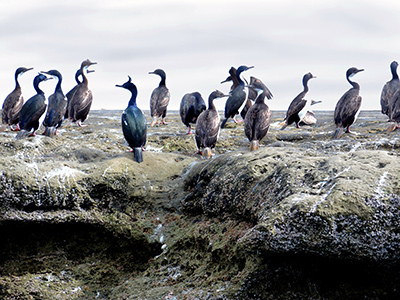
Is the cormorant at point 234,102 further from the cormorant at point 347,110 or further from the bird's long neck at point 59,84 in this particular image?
the bird's long neck at point 59,84

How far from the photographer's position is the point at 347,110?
14.2 metres

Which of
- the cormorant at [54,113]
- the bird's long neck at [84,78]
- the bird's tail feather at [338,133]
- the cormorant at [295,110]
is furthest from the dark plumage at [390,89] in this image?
the cormorant at [54,113]

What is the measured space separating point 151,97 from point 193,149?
5139 mm

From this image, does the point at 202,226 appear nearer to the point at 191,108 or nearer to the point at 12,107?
the point at 191,108

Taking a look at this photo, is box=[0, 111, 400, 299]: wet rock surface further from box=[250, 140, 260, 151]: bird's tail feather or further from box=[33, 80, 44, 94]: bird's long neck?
box=[33, 80, 44, 94]: bird's long neck

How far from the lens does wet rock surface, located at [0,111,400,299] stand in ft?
20.6

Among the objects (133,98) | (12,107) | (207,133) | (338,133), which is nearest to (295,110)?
(338,133)

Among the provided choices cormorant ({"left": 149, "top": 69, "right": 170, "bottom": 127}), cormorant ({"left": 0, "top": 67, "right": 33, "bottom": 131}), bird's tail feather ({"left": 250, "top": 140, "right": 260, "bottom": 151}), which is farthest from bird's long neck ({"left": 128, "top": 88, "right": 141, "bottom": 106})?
cormorant ({"left": 0, "top": 67, "right": 33, "bottom": 131})

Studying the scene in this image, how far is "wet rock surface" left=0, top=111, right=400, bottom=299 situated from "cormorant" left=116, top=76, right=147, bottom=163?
23 centimetres

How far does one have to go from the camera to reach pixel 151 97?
59.2ft

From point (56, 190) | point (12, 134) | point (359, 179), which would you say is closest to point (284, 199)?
point (359, 179)

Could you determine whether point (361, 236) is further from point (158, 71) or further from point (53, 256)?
point (158, 71)

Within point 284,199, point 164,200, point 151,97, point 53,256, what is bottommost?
point 53,256

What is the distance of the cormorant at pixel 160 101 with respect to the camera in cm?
1725
